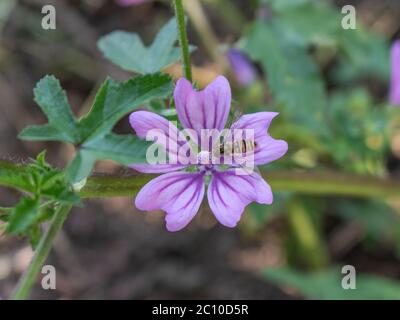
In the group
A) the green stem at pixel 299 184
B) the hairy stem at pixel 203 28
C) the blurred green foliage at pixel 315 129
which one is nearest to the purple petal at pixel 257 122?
the green stem at pixel 299 184

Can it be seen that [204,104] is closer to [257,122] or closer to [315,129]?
[257,122]

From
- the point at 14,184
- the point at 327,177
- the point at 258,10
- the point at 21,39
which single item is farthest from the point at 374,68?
the point at 14,184

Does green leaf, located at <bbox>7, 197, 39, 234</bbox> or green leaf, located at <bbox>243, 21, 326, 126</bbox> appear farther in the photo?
green leaf, located at <bbox>243, 21, 326, 126</bbox>

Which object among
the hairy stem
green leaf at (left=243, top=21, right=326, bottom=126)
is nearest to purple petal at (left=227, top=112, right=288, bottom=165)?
green leaf at (left=243, top=21, right=326, bottom=126)

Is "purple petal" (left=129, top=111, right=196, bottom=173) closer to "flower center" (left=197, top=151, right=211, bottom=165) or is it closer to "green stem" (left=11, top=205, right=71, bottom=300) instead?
"flower center" (left=197, top=151, right=211, bottom=165)

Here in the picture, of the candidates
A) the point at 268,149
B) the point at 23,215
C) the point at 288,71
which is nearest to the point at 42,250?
the point at 23,215

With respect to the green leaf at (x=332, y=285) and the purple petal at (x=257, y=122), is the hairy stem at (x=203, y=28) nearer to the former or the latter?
the green leaf at (x=332, y=285)

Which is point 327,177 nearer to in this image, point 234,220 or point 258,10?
point 258,10
